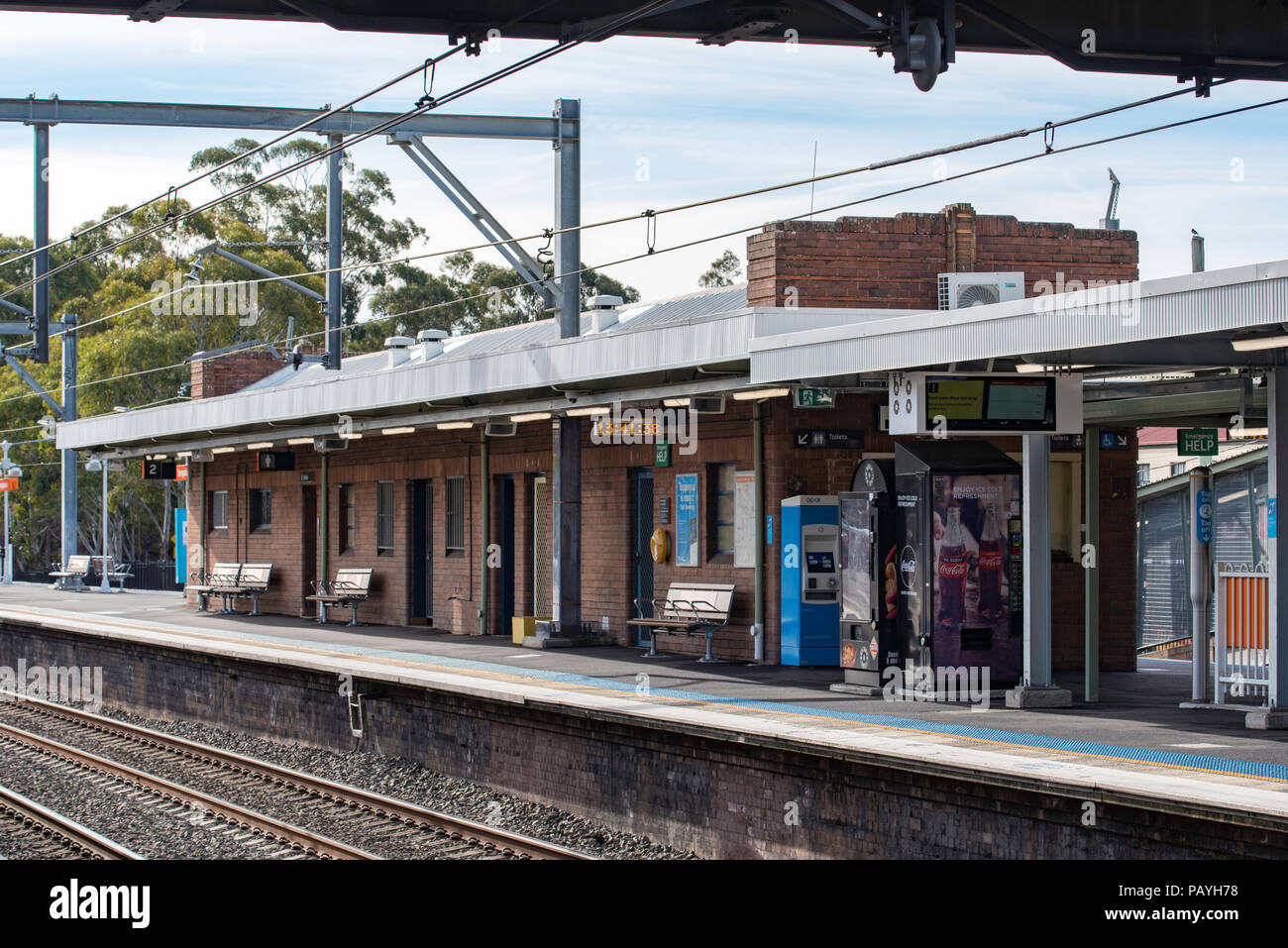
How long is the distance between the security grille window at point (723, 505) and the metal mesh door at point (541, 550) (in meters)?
3.67

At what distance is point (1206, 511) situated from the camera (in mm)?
12773

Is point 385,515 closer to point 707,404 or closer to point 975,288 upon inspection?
point 707,404

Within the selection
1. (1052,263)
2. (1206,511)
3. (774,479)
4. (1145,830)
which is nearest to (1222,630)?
(1206,511)

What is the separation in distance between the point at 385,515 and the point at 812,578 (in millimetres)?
10635

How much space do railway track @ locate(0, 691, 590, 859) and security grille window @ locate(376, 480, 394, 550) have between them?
5.71 m

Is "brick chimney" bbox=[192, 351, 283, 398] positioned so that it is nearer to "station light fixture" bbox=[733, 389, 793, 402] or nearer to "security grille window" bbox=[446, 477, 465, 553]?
"security grille window" bbox=[446, 477, 465, 553]

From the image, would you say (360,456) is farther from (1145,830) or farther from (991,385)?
(1145,830)

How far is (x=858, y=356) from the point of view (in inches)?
505

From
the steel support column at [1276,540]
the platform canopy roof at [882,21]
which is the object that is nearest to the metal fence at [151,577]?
the platform canopy roof at [882,21]

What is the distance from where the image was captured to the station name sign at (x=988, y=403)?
12555 mm

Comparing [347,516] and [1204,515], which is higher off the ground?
[347,516]

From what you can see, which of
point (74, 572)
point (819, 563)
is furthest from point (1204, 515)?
point (74, 572)
